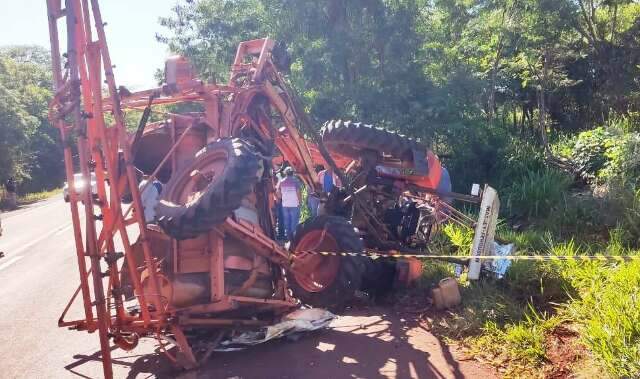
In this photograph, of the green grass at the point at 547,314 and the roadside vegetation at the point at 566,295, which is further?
the roadside vegetation at the point at 566,295

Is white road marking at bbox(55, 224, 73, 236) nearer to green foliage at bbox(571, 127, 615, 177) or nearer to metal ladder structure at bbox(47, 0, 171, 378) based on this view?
metal ladder structure at bbox(47, 0, 171, 378)

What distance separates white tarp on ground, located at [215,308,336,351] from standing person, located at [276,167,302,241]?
510cm

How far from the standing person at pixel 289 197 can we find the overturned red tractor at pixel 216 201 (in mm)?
2881

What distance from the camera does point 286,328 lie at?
5.26 m

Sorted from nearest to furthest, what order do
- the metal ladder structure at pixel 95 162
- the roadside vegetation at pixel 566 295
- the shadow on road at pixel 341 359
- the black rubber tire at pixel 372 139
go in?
the roadside vegetation at pixel 566 295, the metal ladder structure at pixel 95 162, the shadow on road at pixel 341 359, the black rubber tire at pixel 372 139

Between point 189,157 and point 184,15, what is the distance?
14.3 m

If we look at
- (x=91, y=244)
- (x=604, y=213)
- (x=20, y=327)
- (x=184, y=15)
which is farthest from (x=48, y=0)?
(x=184, y=15)

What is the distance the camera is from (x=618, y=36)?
55.9 feet

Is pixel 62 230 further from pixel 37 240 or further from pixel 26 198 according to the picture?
pixel 26 198

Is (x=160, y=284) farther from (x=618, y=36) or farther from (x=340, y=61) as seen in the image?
(x=618, y=36)

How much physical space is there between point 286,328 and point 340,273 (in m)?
0.99

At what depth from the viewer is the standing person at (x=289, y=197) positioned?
1072 centimetres

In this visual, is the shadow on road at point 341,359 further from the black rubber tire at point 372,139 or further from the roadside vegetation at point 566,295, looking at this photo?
the black rubber tire at point 372,139

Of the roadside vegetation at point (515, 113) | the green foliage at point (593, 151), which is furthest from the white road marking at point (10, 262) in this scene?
the green foliage at point (593, 151)
